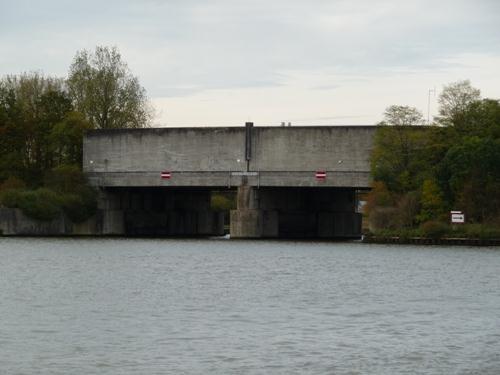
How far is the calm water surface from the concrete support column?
108ft

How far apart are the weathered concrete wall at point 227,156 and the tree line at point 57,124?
11.9 feet

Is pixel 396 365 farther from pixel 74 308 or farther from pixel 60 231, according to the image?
pixel 60 231

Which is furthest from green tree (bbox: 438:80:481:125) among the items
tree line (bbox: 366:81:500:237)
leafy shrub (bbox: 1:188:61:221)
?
leafy shrub (bbox: 1:188:61:221)

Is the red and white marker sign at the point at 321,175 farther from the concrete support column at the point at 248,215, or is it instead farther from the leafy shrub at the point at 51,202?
the leafy shrub at the point at 51,202

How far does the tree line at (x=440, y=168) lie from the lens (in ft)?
341

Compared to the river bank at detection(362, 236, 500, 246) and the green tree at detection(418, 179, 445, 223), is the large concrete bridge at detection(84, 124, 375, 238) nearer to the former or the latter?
the river bank at detection(362, 236, 500, 246)

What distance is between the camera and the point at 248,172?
116 m

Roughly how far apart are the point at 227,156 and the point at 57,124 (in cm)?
1930

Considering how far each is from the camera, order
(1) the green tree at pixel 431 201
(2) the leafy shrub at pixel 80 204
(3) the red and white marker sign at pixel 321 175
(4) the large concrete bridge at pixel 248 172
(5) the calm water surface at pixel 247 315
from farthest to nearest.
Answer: (2) the leafy shrub at pixel 80 204
(4) the large concrete bridge at pixel 248 172
(3) the red and white marker sign at pixel 321 175
(1) the green tree at pixel 431 201
(5) the calm water surface at pixel 247 315

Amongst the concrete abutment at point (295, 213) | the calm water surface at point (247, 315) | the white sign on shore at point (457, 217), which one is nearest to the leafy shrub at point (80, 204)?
the concrete abutment at point (295, 213)

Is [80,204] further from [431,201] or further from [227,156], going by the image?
[431,201]

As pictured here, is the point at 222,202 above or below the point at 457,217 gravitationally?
above

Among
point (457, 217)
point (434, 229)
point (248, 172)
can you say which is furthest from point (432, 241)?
point (248, 172)

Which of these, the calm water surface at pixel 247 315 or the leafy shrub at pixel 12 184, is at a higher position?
the leafy shrub at pixel 12 184
